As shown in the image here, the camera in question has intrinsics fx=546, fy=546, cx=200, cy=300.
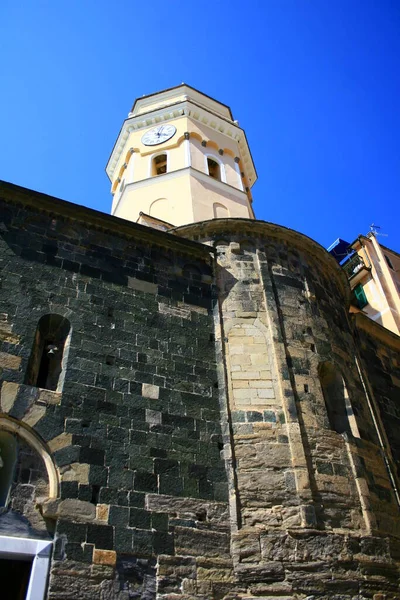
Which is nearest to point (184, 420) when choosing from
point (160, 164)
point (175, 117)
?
point (160, 164)

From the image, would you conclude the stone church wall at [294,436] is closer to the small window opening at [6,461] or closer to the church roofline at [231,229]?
the church roofline at [231,229]

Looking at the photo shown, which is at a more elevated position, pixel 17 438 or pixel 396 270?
pixel 396 270

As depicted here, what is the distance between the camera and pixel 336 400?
848cm

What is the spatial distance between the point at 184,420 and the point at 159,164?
1037 cm

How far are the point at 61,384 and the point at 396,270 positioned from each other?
1529 centimetres

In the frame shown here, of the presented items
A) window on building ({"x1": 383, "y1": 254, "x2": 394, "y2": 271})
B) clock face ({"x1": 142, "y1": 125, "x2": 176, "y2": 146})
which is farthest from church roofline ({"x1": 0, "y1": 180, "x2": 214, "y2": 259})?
window on building ({"x1": 383, "y1": 254, "x2": 394, "y2": 271})

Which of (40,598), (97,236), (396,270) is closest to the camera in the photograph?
(40,598)

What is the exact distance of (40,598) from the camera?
526 cm

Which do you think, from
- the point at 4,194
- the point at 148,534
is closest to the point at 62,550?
the point at 148,534

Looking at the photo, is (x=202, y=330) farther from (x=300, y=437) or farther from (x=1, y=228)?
(x=1, y=228)

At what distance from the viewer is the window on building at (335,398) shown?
819cm

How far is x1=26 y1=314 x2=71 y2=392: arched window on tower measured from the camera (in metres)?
6.91

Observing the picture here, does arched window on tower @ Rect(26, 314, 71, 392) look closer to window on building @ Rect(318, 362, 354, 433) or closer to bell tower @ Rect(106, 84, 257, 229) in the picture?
window on building @ Rect(318, 362, 354, 433)

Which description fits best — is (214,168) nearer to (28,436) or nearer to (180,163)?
(180,163)
